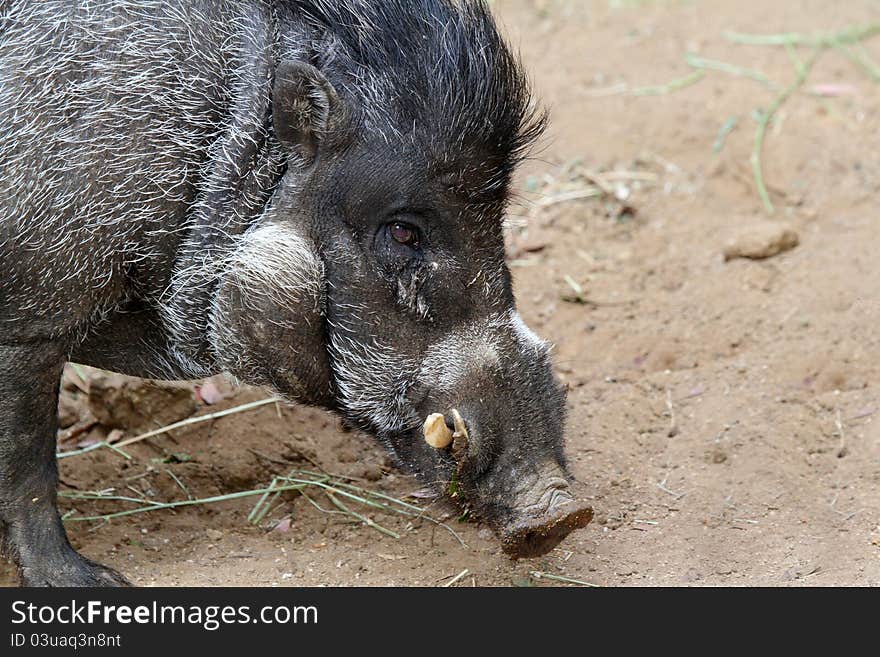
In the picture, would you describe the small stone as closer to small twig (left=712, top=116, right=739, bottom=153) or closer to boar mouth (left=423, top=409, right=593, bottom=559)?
small twig (left=712, top=116, right=739, bottom=153)

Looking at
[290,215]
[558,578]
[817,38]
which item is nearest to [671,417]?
[558,578]

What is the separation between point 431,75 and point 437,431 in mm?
1327

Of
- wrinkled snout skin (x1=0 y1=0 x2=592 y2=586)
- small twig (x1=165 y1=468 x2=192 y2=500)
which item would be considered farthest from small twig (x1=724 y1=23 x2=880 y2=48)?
small twig (x1=165 y1=468 x2=192 y2=500)

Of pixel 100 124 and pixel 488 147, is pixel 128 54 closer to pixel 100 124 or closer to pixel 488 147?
pixel 100 124

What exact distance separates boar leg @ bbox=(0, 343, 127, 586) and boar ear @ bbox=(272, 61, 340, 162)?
46.7 inches

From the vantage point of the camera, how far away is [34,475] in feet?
15.3

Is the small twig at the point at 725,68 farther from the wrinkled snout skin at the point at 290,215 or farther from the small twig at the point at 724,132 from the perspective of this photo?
the wrinkled snout skin at the point at 290,215

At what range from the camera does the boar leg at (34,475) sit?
451 centimetres

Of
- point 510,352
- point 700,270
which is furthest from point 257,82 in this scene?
point 700,270

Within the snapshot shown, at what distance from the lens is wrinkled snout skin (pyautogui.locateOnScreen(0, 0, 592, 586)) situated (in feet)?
14.2

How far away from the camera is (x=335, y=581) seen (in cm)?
482

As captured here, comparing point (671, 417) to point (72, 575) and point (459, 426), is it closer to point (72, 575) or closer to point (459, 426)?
point (459, 426)
